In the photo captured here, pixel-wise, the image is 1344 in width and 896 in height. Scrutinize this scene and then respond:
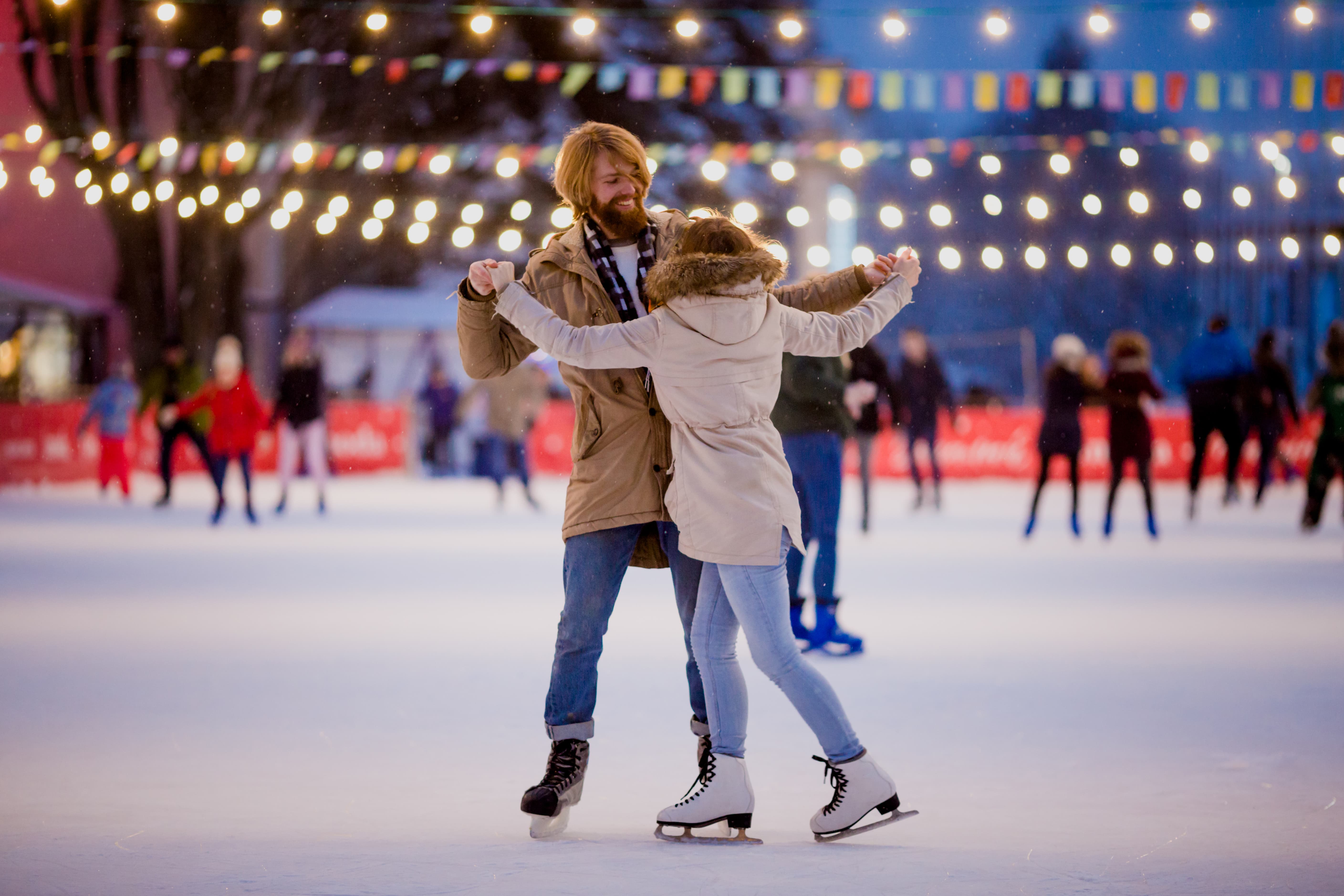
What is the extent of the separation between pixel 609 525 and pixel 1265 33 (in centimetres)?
1569

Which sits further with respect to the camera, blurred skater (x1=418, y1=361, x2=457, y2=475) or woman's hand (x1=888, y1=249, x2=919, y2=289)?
blurred skater (x1=418, y1=361, x2=457, y2=475)

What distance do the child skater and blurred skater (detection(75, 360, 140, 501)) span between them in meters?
12.3

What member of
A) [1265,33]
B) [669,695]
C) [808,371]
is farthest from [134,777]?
[1265,33]

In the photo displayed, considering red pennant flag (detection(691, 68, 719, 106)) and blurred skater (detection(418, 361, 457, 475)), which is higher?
red pennant flag (detection(691, 68, 719, 106))

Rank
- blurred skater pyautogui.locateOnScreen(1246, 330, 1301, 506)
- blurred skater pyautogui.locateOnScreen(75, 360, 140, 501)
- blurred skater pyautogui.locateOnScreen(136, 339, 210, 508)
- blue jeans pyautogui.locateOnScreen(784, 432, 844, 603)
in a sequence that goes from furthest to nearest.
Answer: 1. blurred skater pyautogui.locateOnScreen(75, 360, 140, 501)
2. blurred skater pyautogui.locateOnScreen(1246, 330, 1301, 506)
3. blurred skater pyautogui.locateOnScreen(136, 339, 210, 508)
4. blue jeans pyautogui.locateOnScreen(784, 432, 844, 603)

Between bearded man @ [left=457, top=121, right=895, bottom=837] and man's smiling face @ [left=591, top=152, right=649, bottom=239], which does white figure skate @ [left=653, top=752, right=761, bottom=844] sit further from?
man's smiling face @ [left=591, top=152, right=649, bottom=239]

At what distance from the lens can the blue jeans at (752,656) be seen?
347 cm

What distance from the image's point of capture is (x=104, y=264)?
27.4m

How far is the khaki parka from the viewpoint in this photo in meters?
3.62

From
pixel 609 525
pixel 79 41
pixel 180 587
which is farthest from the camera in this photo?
pixel 79 41

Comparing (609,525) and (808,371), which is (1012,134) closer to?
(808,371)

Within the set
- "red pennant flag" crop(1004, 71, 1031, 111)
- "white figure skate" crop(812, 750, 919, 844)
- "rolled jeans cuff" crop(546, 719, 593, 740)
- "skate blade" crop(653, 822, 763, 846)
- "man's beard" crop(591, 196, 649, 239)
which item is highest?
"red pennant flag" crop(1004, 71, 1031, 111)

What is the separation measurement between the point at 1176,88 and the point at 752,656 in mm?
9019

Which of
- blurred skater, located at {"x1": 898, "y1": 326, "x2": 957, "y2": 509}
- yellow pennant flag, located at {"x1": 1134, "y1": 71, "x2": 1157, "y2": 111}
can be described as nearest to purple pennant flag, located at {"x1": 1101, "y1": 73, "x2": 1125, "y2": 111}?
yellow pennant flag, located at {"x1": 1134, "y1": 71, "x2": 1157, "y2": 111}
